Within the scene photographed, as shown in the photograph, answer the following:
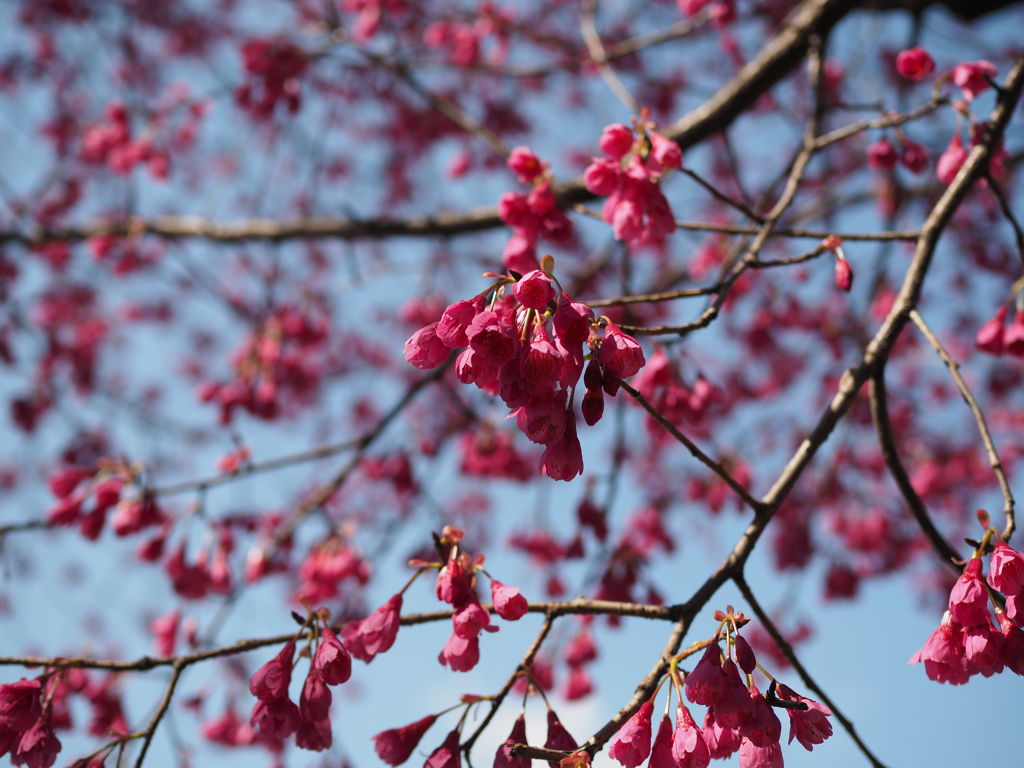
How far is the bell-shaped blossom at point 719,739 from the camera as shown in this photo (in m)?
1.17

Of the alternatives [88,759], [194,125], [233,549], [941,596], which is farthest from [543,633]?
[941,596]

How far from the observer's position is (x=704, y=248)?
13.2 feet

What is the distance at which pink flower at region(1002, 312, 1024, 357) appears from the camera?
1.92 meters

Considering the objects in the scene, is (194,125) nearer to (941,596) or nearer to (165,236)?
(165,236)

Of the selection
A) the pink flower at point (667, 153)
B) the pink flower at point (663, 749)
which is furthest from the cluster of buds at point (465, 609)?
the pink flower at point (667, 153)

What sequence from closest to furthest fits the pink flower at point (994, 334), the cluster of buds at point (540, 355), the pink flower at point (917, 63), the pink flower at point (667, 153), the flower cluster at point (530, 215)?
the cluster of buds at point (540, 355)
the pink flower at point (667, 153)
the flower cluster at point (530, 215)
the pink flower at point (994, 334)
the pink flower at point (917, 63)

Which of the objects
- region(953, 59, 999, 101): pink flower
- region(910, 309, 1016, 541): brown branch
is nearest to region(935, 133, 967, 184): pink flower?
region(953, 59, 999, 101): pink flower

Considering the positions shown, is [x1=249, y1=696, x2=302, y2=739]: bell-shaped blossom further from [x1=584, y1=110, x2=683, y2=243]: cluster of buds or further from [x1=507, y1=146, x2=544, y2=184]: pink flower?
[x1=507, y1=146, x2=544, y2=184]: pink flower

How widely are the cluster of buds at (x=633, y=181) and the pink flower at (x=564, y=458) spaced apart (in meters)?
0.70

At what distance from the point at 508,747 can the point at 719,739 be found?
374 mm

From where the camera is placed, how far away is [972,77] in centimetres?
204

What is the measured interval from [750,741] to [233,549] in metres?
2.36

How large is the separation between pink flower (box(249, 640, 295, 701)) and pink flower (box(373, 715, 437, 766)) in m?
0.25

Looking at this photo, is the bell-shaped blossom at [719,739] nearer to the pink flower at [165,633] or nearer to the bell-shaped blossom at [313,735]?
the bell-shaped blossom at [313,735]
